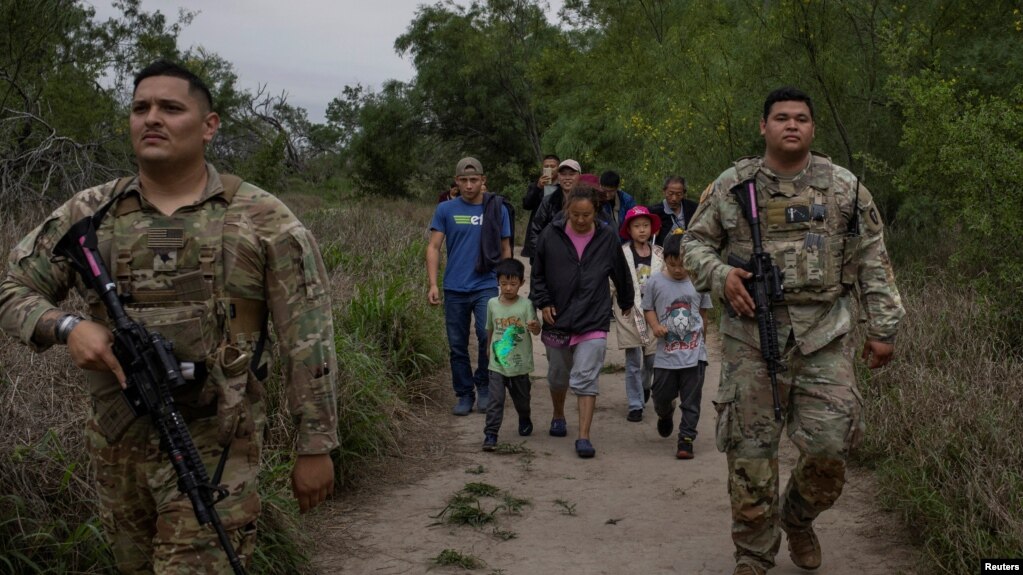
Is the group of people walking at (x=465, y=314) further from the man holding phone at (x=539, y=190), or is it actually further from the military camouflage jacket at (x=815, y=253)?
the man holding phone at (x=539, y=190)

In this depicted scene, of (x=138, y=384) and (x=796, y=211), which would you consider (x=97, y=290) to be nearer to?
(x=138, y=384)

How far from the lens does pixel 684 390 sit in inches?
291

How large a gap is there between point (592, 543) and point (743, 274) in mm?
1741

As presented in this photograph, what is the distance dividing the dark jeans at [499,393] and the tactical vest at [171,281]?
4348 mm

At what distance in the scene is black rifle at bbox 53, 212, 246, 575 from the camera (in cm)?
302

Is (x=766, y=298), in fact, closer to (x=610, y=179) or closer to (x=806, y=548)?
(x=806, y=548)

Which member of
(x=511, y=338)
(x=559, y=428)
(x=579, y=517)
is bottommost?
(x=579, y=517)

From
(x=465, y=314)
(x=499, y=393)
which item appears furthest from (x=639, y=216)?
(x=499, y=393)

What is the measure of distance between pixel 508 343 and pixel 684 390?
1.28m

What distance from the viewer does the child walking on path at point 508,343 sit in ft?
24.7

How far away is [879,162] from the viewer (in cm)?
971

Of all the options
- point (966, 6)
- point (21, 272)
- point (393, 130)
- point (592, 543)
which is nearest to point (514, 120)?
point (393, 130)

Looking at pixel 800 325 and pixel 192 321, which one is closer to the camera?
pixel 192 321

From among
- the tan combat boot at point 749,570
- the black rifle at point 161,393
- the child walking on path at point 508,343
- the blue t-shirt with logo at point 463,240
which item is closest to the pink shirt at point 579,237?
the child walking on path at point 508,343
